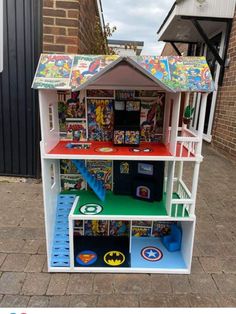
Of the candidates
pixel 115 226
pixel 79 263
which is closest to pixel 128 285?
pixel 79 263

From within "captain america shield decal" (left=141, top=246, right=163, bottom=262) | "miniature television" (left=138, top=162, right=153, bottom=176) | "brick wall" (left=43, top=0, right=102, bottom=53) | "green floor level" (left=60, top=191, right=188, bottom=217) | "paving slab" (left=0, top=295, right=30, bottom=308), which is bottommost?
"paving slab" (left=0, top=295, right=30, bottom=308)

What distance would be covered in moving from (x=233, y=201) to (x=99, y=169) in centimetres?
226

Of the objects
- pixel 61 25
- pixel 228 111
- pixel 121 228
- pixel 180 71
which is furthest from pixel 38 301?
pixel 228 111

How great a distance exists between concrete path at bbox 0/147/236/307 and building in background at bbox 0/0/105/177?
1.26m

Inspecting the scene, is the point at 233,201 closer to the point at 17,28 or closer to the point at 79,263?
the point at 79,263

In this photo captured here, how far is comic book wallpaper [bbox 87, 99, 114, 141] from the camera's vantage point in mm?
2225

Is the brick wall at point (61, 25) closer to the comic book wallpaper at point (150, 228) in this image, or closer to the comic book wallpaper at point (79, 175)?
the comic book wallpaper at point (79, 175)

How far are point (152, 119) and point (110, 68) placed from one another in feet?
2.58

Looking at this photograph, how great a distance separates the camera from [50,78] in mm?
1728

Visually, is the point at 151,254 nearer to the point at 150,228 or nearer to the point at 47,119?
the point at 150,228

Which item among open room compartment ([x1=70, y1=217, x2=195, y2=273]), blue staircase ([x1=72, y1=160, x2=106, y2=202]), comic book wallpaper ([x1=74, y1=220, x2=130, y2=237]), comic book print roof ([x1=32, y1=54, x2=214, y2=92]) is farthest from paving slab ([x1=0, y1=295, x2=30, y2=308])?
comic book print roof ([x1=32, y1=54, x2=214, y2=92])

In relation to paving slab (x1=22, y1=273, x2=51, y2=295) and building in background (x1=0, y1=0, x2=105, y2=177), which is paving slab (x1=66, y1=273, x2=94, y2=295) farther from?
building in background (x1=0, y1=0, x2=105, y2=177)

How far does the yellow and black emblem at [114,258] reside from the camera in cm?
221

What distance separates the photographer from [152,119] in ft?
7.45
